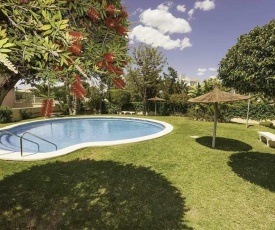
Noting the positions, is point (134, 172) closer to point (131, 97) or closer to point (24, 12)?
point (24, 12)

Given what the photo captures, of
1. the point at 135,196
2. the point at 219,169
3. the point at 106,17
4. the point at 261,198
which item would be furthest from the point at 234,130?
the point at 106,17

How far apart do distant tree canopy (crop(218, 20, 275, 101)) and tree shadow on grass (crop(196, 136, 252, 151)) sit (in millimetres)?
5778

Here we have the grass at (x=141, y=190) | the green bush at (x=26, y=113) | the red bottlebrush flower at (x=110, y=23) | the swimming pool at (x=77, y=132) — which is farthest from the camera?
the green bush at (x=26, y=113)

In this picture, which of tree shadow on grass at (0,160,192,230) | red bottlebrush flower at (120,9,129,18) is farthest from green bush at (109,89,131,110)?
red bottlebrush flower at (120,9,129,18)

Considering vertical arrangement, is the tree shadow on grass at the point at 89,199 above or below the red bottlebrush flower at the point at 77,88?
below

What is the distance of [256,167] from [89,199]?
738 centimetres

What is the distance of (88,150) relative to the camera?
12.1m

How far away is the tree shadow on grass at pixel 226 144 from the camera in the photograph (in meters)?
12.9

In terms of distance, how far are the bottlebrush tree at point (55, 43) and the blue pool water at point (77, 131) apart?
45.7ft

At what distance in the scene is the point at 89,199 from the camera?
22.8ft

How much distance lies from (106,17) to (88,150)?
386 inches

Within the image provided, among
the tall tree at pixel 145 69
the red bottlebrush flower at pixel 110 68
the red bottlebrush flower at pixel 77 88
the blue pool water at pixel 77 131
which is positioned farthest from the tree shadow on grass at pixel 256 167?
the tall tree at pixel 145 69

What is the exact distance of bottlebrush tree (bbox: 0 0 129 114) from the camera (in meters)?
2.42

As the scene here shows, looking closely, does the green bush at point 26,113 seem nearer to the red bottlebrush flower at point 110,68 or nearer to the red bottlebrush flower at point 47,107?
the red bottlebrush flower at point 110,68
